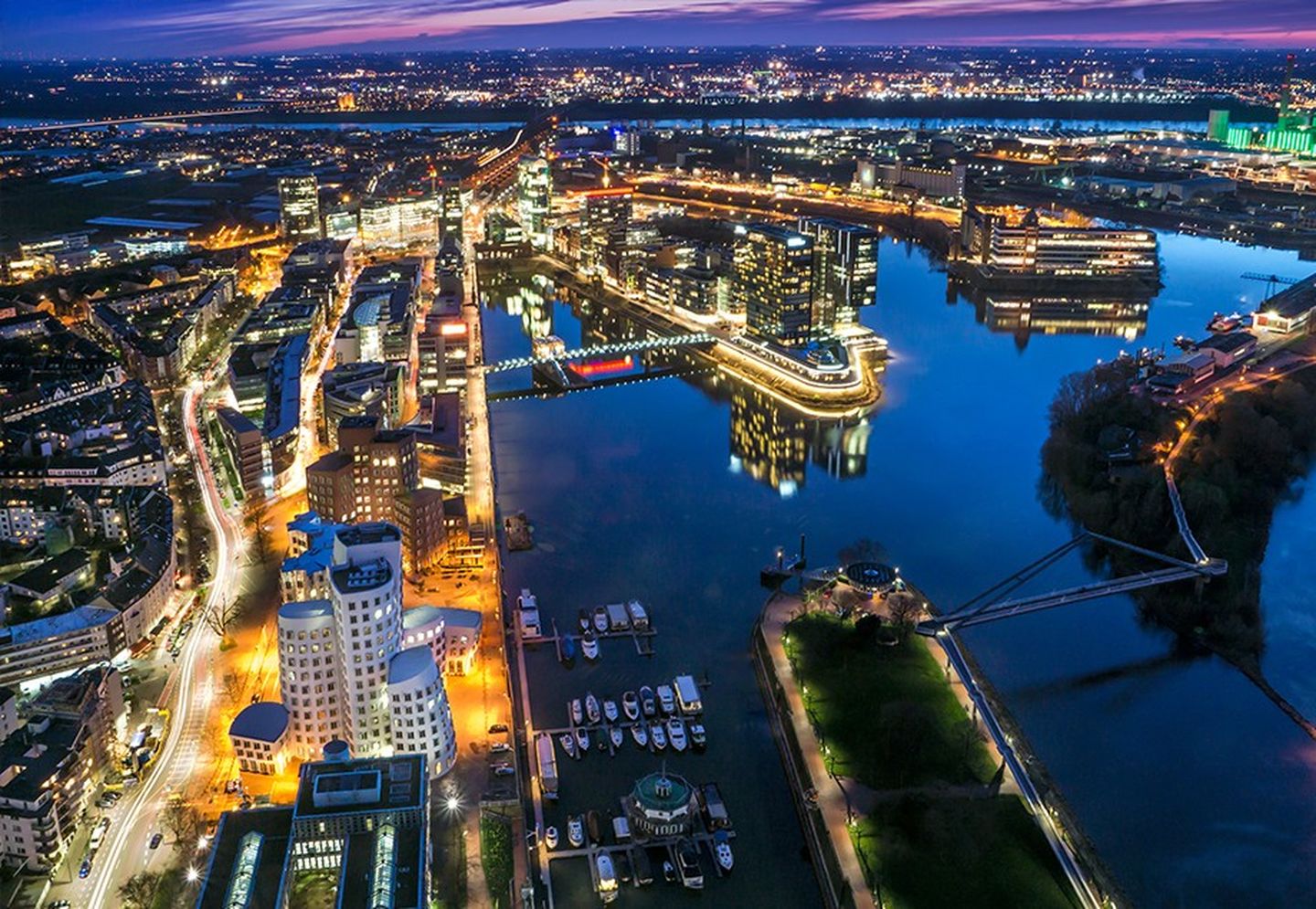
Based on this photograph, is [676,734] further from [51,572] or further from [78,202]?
[78,202]

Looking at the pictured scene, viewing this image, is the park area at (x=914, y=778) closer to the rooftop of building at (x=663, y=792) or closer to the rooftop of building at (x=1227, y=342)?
the rooftop of building at (x=663, y=792)

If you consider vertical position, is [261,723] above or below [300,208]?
above

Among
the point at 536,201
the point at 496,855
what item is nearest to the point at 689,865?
the point at 496,855

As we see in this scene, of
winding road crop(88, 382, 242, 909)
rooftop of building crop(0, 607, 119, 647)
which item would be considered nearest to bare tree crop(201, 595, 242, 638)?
winding road crop(88, 382, 242, 909)

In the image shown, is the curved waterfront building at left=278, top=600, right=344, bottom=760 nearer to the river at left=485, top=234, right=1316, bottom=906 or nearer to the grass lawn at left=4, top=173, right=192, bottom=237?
the river at left=485, top=234, right=1316, bottom=906

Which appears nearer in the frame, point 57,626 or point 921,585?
point 57,626

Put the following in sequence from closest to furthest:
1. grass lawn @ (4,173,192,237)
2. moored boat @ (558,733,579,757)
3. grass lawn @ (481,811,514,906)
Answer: grass lawn @ (481,811,514,906)
moored boat @ (558,733,579,757)
grass lawn @ (4,173,192,237)

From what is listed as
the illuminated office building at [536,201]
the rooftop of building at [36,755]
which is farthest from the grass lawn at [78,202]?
the rooftop of building at [36,755]
